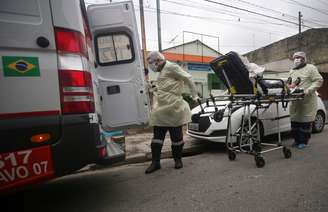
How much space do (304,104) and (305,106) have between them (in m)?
0.04

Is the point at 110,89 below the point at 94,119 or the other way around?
the other way around

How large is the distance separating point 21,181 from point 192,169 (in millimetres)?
2551

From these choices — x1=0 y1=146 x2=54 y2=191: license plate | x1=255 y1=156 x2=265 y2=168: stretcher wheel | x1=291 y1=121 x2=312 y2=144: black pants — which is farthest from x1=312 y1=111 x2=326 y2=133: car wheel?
x1=0 y1=146 x2=54 y2=191: license plate

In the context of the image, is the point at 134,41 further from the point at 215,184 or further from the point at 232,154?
the point at 232,154

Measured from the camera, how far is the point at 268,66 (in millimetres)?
23406

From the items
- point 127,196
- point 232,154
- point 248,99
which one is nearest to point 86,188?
point 127,196

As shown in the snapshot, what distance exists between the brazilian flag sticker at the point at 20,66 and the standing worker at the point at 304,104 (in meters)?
4.33

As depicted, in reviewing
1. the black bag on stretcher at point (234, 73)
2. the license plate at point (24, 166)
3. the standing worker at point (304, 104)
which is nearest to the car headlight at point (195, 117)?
the black bag on stretcher at point (234, 73)

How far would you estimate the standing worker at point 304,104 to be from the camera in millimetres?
4657

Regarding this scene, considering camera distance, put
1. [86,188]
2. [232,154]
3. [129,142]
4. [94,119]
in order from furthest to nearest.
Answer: [129,142], [232,154], [86,188], [94,119]

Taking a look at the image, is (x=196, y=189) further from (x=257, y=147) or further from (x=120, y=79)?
(x=120, y=79)

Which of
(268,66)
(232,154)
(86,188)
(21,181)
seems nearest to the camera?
(21,181)

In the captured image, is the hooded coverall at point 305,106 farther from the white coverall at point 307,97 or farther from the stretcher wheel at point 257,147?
the stretcher wheel at point 257,147

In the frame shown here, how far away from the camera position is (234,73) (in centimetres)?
400
